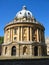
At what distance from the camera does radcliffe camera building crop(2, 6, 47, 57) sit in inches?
1852

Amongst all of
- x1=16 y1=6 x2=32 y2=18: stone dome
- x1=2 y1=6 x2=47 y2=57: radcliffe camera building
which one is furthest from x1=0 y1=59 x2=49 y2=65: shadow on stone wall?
x1=16 y1=6 x2=32 y2=18: stone dome

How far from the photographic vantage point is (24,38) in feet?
160

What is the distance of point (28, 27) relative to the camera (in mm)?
49156

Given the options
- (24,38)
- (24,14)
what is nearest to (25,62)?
(24,38)

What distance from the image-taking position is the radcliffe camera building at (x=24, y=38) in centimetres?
4703

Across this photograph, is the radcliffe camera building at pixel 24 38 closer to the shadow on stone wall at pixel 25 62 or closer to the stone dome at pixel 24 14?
the stone dome at pixel 24 14

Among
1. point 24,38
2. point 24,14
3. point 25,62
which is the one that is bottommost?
point 25,62

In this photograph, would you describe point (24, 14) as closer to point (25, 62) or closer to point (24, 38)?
point (24, 38)

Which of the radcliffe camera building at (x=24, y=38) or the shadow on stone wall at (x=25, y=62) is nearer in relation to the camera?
the shadow on stone wall at (x=25, y=62)

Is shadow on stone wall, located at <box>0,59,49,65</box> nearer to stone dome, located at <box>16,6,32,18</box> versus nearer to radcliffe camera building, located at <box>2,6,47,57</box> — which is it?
radcliffe camera building, located at <box>2,6,47,57</box>

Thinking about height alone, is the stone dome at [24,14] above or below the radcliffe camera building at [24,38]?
above

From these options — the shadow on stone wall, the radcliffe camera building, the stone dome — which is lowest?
the shadow on stone wall

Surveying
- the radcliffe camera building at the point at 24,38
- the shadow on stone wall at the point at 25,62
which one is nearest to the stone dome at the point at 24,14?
the radcliffe camera building at the point at 24,38

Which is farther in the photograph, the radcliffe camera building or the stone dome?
the stone dome
